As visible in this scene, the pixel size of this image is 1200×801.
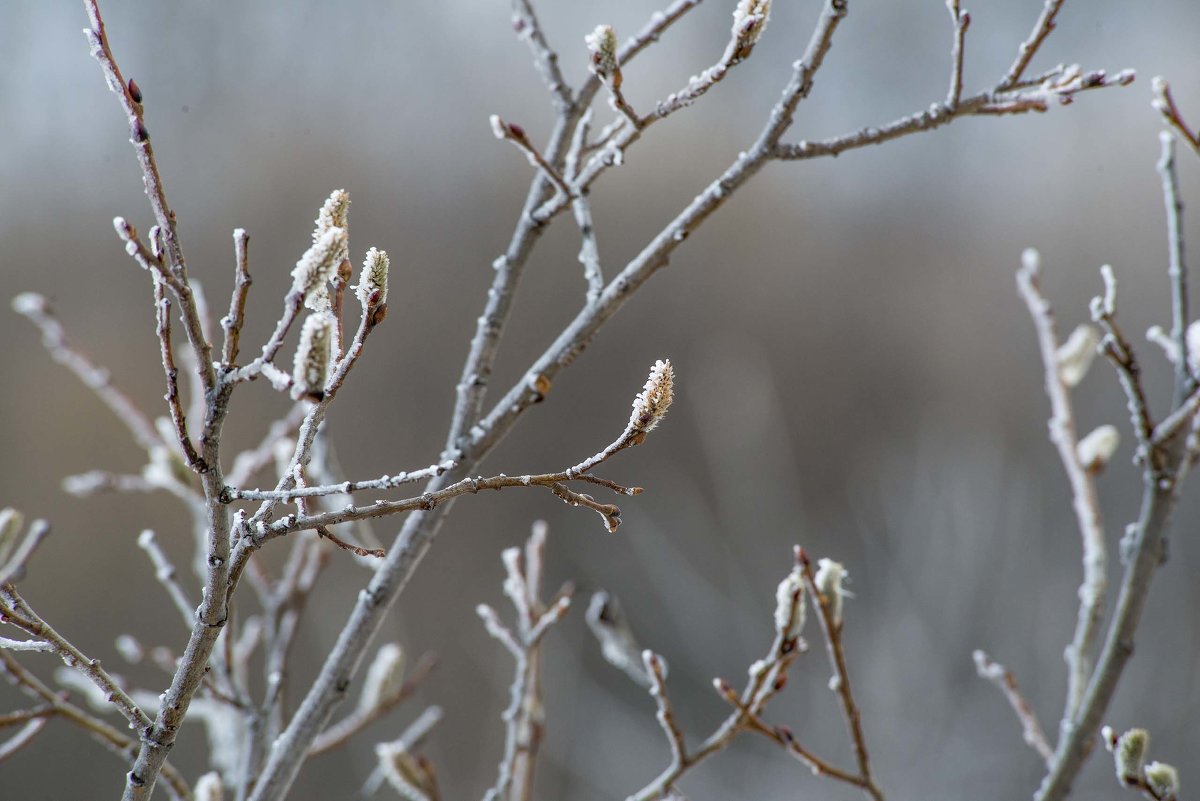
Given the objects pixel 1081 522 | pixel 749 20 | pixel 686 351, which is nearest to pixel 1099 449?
pixel 1081 522

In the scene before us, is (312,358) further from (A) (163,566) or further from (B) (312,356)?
(A) (163,566)

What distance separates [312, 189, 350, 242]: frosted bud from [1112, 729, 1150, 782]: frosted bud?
0.32 meters

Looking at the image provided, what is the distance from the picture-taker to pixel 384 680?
480 millimetres


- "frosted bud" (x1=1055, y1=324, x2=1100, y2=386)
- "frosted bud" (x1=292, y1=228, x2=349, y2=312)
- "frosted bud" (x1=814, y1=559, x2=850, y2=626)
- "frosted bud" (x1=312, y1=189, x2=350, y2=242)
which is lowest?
"frosted bud" (x1=814, y1=559, x2=850, y2=626)

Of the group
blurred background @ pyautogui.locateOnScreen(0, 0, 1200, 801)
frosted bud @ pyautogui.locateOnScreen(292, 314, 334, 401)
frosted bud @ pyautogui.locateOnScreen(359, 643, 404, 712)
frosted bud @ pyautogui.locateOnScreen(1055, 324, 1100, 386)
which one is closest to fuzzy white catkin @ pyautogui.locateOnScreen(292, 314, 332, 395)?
frosted bud @ pyautogui.locateOnScreen(292, 314, 334, 401)

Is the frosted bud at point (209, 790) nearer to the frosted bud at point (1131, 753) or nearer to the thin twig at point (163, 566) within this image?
the thin twig at point (163, 566)

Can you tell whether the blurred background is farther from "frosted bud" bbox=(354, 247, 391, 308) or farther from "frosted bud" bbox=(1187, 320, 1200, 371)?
"frosted bud" bbox=(354, 247, 391, 308)

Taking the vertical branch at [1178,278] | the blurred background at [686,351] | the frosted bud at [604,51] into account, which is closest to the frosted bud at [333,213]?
the frosted bud at [604,51]

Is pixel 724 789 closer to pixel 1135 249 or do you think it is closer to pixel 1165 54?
pixel 1135 249

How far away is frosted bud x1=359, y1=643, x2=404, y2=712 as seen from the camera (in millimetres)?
478

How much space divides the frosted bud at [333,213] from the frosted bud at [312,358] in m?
0.05

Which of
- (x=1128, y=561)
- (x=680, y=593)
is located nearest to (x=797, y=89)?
(x=1128, y=561)

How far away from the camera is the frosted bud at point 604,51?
317 mm

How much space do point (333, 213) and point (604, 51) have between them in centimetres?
Answer: 12
